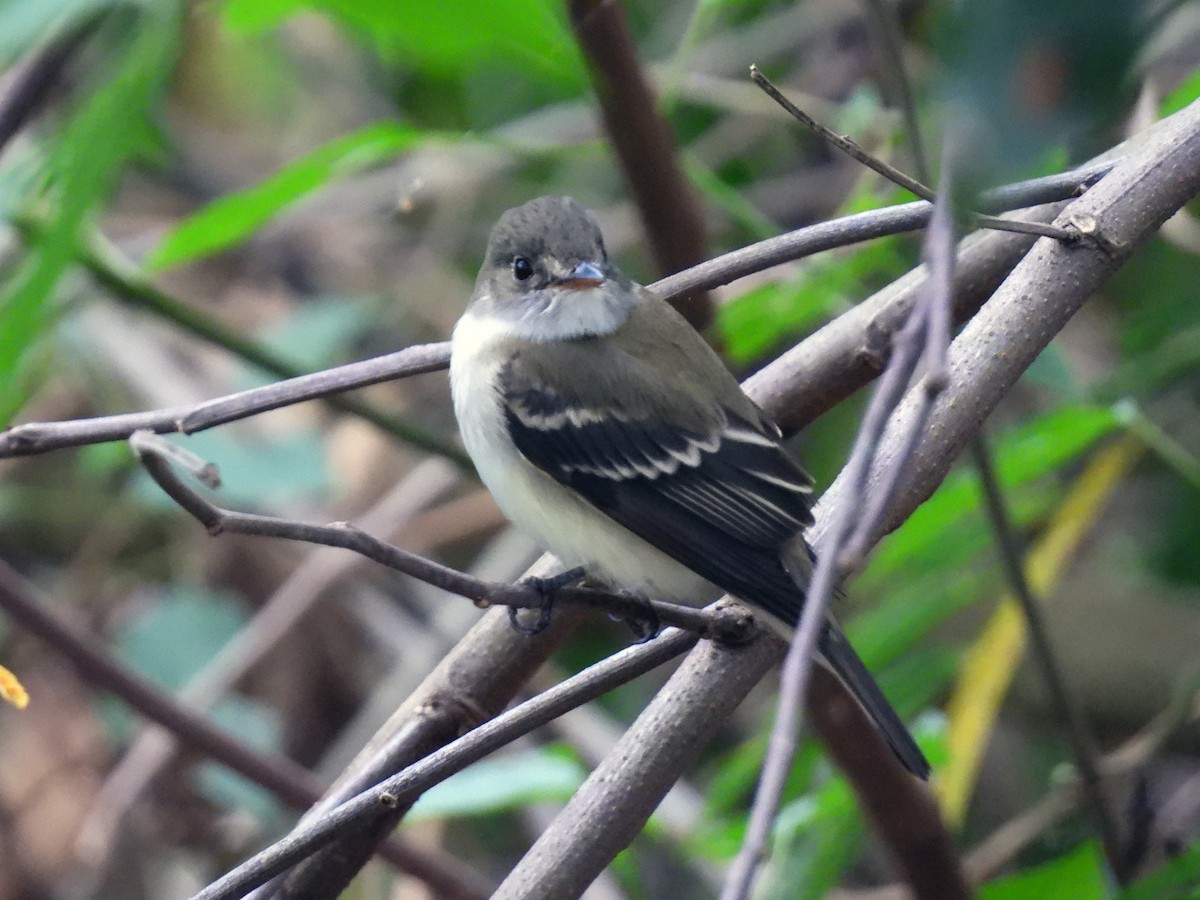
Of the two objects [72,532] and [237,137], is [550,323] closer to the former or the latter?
[72,532]

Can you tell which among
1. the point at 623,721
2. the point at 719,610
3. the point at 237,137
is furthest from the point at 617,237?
the point at 719,610

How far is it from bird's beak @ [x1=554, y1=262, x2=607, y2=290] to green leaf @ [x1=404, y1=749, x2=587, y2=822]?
0.92 metres

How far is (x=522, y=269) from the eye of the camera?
2.74 metres

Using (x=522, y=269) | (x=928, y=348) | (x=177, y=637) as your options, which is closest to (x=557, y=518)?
(x=522, y=269)

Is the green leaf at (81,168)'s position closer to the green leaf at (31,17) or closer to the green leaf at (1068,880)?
the green leaf at (31,17)

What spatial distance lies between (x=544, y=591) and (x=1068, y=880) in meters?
1.17

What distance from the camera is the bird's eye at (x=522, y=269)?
8.95 feet

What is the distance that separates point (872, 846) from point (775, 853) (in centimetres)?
170

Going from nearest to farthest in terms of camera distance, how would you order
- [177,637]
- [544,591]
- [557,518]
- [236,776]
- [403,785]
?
[403,785]
[544,591]
[557,518]
[236,776]
[177,637]

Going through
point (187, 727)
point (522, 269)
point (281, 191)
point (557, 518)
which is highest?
point (281, 191)

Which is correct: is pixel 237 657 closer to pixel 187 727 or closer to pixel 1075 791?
pixel 187 727

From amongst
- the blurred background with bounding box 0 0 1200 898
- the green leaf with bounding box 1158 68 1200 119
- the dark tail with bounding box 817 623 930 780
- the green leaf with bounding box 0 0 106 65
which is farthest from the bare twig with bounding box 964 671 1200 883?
the green leaf with bounding box 0 0 106 65

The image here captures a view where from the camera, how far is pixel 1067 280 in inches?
67.5

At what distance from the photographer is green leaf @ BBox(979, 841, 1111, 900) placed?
7.28 feet
